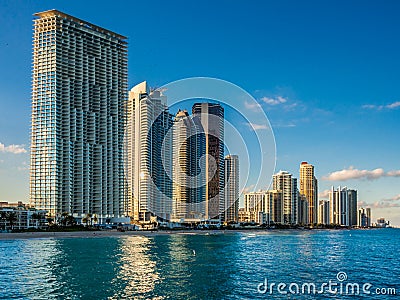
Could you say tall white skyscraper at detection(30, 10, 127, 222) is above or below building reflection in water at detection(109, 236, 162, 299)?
above

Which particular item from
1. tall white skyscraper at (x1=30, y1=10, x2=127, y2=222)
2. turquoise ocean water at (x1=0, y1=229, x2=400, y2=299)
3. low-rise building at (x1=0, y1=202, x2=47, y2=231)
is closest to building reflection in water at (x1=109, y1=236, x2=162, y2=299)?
turquoise ocean water at (x1=0, y1=229, x2=400, y2=299)

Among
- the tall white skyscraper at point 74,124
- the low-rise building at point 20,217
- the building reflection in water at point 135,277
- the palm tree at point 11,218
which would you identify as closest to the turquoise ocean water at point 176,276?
the building reflection in water at point 135,277

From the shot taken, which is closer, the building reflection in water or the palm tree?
the building reflection in water

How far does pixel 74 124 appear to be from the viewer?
180875mm

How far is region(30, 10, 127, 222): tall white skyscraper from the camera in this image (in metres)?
174

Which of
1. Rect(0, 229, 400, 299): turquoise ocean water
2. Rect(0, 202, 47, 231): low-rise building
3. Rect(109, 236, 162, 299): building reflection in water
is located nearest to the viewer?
Rect(109, 236, 162, 299): building reflection in water

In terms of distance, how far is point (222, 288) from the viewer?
4731 centimetres

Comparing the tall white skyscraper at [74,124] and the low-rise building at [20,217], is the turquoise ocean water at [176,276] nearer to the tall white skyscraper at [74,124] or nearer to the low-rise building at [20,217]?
the low-rise building at [20,217]

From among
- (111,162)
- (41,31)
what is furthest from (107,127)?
(41,31)

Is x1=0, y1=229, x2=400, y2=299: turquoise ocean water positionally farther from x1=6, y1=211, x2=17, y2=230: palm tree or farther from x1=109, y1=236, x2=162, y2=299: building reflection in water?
x1=6, y1=211, x2=17, y2=230: palm tree

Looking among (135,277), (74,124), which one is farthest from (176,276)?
(74,124)

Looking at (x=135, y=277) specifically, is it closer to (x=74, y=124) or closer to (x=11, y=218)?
(x=11, y=218)

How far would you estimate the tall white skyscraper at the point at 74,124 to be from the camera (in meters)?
174

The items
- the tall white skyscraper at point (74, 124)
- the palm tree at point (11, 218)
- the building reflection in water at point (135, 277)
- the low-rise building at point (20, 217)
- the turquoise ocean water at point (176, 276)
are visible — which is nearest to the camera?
the building reflection in water at point (135, 277)
